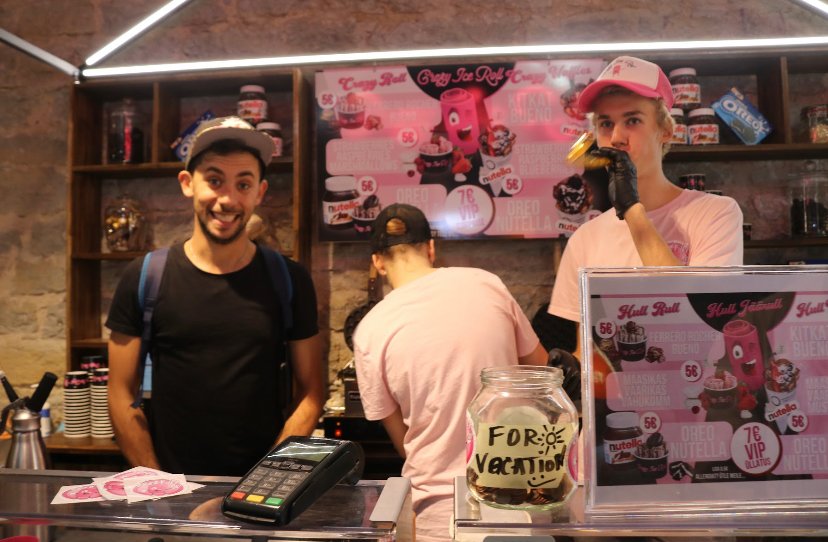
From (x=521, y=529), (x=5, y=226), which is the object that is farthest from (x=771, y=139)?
(x=5, y=226)

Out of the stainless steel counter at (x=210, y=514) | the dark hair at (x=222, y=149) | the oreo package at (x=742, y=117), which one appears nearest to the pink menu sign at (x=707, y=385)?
the stainless steel counter at (x=210, y=514)

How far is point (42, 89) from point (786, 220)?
4.35 metres

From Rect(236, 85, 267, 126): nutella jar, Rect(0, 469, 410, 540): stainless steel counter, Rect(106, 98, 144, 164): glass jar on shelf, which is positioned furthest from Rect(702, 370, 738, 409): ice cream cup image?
Rect(106, 98, 144, 164): glass jar on shelf

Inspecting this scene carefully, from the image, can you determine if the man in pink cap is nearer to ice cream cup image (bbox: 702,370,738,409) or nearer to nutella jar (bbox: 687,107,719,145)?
ice cream cup image (bbox: 702,370,738,409)

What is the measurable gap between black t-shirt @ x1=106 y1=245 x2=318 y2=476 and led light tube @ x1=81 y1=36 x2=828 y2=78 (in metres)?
1.73

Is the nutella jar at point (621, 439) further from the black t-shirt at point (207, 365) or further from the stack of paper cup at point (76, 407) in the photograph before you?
the stack of paper cup at point (76, 407)

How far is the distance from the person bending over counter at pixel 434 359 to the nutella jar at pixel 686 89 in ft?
6.57

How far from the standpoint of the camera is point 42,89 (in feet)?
13.1

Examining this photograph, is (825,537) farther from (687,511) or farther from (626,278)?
(626,278)

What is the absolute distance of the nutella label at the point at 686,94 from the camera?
11.1 ft

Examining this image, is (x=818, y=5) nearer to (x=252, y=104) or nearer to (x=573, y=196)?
(x=573, y=196)

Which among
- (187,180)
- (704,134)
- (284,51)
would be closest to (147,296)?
(187,180)

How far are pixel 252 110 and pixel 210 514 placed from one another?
3.00 m

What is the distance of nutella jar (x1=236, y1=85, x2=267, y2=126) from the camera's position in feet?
11.7
